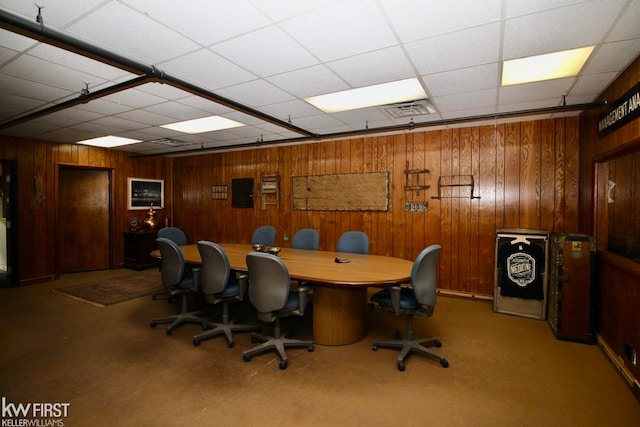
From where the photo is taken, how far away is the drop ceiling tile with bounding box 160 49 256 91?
8.29 ft

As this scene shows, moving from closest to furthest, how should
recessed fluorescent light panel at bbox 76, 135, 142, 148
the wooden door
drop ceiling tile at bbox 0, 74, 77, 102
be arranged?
drop ceiling tile at bbox 0, 74, 77, 102 < recessed fluorescent light panel at bbox 76, 135, 142, 148 < the wooden door

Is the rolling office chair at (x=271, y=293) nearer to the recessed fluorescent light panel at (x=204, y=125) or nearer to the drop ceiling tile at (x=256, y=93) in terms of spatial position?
the drop ceiling tile at (x=256, y=93)

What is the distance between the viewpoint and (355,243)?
4254 millimetres

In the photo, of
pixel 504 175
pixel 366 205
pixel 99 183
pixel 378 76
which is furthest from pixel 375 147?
pixel 99 183

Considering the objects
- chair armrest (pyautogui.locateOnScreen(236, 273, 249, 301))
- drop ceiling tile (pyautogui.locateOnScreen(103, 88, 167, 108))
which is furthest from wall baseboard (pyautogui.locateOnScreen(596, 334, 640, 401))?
drop ceiling tile (pyautogui.locateOnScreen(103, 88, 167, 108))

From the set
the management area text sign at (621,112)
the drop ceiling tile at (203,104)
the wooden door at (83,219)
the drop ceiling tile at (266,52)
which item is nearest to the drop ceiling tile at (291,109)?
the drop ceiling tile at (203,104)

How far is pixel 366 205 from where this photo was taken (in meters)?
5.38

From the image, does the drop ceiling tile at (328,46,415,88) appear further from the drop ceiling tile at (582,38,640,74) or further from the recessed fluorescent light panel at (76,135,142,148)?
the recessed fluorescent light panel at (76,135,142,148)

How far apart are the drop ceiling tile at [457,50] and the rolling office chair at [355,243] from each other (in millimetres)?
2213

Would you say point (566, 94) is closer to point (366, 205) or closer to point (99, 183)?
point (366, 205)

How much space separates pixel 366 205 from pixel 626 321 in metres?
3.45

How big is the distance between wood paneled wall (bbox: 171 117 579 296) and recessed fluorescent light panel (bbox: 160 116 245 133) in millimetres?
1621

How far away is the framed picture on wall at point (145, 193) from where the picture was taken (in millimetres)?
6957

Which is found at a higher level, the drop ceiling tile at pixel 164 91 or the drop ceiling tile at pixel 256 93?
the drop ceiling tile at pixel 164 91
